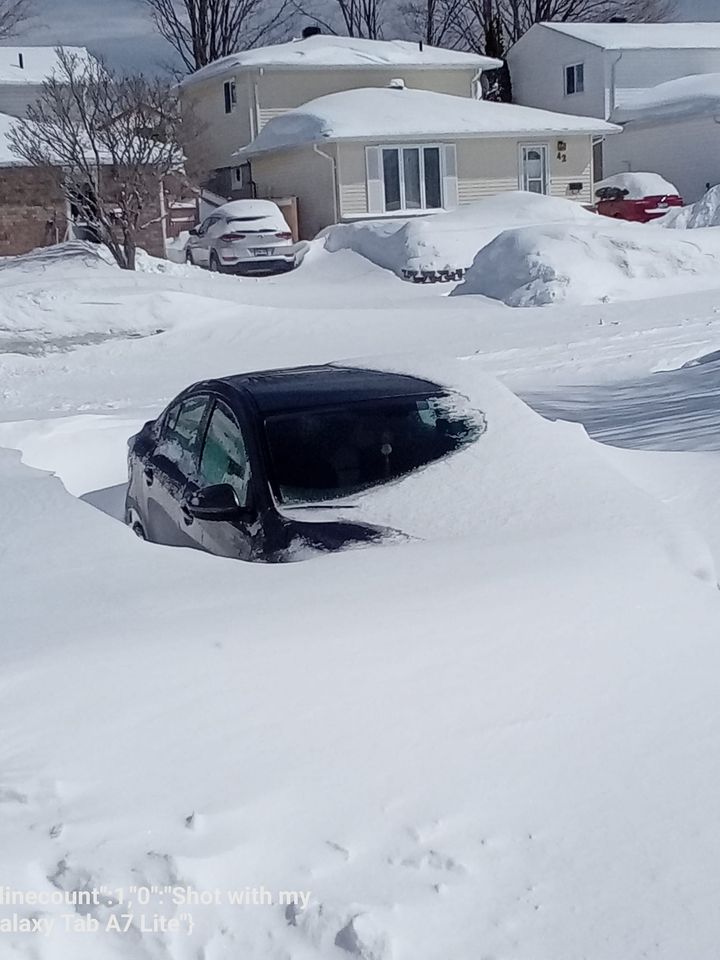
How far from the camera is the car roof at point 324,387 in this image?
18.8ft

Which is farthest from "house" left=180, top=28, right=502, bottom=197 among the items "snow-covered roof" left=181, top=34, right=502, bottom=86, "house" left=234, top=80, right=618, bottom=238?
"house" left=234, top=80, right=618, bottom=238

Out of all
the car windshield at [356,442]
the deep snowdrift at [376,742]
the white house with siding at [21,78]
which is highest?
the white house with siding at [21,78]

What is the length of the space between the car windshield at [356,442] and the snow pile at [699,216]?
73.9 feet

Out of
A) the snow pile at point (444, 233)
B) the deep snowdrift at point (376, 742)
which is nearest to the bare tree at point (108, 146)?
the snow pile at point (444, 233)

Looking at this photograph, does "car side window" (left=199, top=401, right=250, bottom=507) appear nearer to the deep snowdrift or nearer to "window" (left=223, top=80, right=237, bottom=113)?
the deep snowdrift

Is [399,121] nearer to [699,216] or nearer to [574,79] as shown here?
[699,216]

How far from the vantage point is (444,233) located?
26.5 meters

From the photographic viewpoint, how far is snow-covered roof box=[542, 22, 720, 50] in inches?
1609

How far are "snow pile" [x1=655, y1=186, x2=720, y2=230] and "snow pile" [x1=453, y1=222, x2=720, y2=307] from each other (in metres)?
6.24

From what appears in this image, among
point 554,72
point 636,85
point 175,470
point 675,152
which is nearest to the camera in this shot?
point 175,470

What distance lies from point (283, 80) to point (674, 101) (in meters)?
12.1

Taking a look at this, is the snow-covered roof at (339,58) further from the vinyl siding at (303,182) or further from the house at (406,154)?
the vinyl siding at (303,182)

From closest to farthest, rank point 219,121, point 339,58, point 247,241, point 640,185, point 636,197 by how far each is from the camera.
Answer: point 247,241, point 636,197, point 640,185, point 339,58, point 219,121

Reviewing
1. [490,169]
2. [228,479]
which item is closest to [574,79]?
[490,169]
